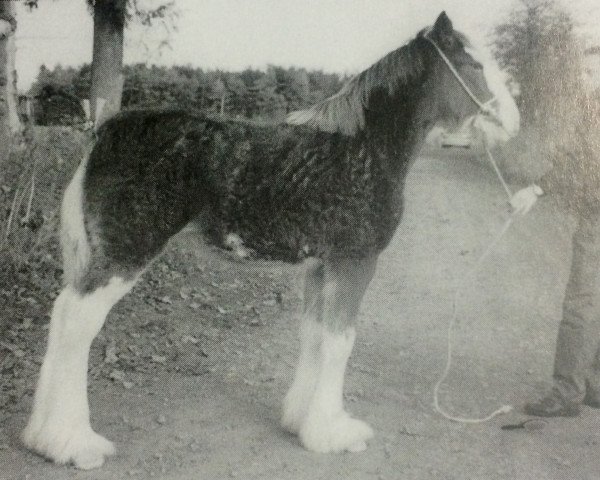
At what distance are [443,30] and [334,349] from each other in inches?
51.2

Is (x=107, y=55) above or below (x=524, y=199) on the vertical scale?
above

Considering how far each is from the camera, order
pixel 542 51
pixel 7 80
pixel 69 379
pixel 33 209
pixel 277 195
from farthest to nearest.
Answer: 1. pixel 33 209
2. pixel 7 80
3. pixel 542 51
4. pixel 277 195
5. pixel 69 379

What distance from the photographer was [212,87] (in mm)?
2799

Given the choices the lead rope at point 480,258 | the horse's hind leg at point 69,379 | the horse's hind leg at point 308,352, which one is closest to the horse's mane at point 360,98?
the lead rope at point 480,258

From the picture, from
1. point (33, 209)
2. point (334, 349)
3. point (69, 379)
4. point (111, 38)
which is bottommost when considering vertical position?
point (69, 379)

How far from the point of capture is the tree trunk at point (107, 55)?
262 centimetres

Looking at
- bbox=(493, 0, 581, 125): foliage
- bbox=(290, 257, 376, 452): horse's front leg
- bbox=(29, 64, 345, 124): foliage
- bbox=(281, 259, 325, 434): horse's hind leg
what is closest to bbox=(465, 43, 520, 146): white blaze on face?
bbox=(493, 0, 581, 125): foliage

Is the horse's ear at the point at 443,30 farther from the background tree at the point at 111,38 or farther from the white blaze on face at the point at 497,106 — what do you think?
the background tree at the point at 111,38

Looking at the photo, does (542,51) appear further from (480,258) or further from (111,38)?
(111,38)

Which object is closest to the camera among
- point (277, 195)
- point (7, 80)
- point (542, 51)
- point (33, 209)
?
point (277, 195)

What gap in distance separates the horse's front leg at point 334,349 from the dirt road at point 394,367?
7cm

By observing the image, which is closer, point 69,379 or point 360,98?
point 69,379

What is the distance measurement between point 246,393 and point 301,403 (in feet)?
1.23

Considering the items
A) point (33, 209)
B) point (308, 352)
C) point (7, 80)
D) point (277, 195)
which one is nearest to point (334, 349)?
point (308, 352)
